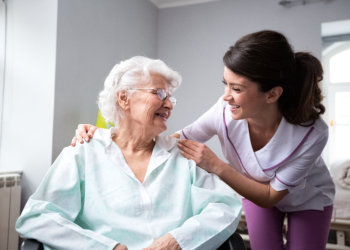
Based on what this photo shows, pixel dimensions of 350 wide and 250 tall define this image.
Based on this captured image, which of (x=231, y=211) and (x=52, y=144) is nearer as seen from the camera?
(x=231, y=211)

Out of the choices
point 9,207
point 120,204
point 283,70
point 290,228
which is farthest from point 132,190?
point 9,207

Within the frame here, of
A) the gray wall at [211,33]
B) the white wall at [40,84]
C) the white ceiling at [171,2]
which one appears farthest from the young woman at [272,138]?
the white ceiling at [171,2]

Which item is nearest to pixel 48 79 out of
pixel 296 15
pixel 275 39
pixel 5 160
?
pixel 5 160

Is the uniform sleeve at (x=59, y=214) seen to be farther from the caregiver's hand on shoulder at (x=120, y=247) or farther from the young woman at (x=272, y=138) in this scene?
the young woman at (x=272, y=138)

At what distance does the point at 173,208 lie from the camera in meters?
1.20

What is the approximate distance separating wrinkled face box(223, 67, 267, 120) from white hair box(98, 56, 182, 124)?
27 cm

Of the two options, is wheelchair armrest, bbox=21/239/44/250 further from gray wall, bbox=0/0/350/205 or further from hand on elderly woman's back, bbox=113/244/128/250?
gray wall, bbox=0/0/350/205

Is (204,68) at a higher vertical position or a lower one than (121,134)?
higher

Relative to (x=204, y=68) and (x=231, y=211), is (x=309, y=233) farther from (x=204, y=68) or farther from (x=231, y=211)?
(x=204, y=68)

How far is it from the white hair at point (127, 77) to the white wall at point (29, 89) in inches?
37.5

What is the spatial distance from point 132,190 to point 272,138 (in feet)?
2.18

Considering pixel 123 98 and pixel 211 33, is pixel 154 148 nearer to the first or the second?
pixel 123 98

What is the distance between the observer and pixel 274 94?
1.28 metres

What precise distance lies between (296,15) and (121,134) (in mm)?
2543
